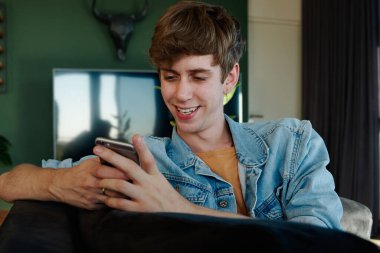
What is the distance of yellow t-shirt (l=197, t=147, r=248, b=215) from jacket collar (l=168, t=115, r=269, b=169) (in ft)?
0.11

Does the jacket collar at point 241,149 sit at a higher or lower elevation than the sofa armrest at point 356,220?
higher

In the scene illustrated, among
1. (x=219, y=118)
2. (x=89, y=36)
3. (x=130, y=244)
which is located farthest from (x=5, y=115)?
(x=130, y=244)

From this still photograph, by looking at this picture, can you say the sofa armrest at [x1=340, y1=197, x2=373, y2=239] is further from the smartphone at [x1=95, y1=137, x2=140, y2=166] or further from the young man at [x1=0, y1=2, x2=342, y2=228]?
the smartphone at [x1=95, y1=137, x2=140, y2=166]

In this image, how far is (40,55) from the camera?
3822 millimetres

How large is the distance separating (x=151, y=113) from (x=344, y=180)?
1.84m

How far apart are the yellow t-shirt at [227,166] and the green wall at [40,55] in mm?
2850

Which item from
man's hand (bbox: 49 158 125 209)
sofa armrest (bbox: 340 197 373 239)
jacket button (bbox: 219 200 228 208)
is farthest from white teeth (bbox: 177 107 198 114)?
sofa armrest (bbox: 340 197 373 239)

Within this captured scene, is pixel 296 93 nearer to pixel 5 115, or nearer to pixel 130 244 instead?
pixel 5 115

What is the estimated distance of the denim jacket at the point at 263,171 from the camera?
3.96 ft

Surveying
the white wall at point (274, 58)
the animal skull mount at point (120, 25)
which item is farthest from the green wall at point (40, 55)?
the white wall at point (274, 58)

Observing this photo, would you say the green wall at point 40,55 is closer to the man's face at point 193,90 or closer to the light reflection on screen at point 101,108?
the light reflection on screen at point 101,108

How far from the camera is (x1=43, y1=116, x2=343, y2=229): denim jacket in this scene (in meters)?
1.21

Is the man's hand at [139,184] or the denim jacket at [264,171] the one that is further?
the denim jacket at [264,171]

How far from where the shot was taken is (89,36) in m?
3.96
